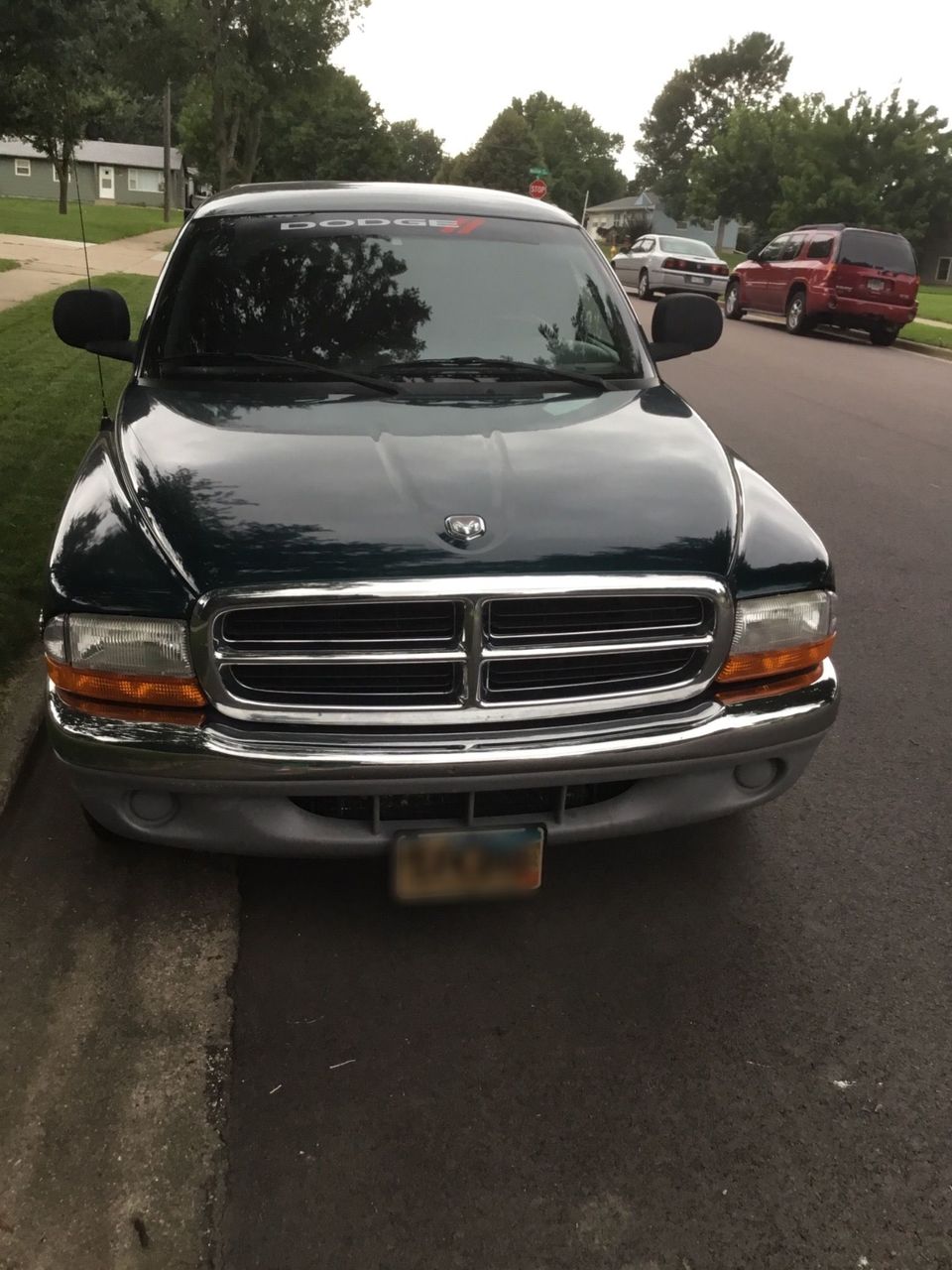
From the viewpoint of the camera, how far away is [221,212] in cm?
427

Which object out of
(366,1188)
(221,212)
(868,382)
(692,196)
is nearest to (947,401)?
(868,382)

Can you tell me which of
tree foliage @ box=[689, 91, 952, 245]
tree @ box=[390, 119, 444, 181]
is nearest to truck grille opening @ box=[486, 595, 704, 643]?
tree foliage @ box=[689, 91, 952, 245]

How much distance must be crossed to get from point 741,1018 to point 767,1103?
0.28 meters

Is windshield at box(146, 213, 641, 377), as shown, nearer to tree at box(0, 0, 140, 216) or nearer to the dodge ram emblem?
the dodge ram emblem

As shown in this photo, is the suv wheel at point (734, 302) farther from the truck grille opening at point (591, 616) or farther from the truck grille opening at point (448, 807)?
the truck grille opening at point (448, 807)

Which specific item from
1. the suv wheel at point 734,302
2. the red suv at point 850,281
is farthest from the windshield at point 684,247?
the red suv at point 850,281

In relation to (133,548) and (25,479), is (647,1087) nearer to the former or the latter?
(133,548)

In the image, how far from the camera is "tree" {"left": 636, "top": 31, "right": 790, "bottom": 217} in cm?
10425

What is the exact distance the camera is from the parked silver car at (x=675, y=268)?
998 inches

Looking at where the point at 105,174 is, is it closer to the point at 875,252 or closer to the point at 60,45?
the point at 875,252

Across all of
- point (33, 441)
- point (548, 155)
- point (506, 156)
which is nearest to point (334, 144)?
point (506, 156)

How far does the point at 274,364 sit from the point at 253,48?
39.3 metres

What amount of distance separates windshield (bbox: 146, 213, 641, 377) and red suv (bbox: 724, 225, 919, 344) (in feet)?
53.7

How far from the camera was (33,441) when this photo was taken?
7438mm
